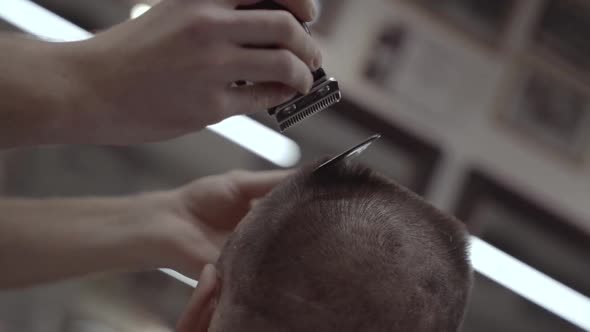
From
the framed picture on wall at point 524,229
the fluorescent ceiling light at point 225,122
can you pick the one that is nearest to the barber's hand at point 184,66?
the fluorescent ceiling light at point 225,122

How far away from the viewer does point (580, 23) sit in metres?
2.44

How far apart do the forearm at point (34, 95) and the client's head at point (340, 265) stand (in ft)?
1.09

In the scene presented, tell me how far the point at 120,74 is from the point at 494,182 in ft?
5.80

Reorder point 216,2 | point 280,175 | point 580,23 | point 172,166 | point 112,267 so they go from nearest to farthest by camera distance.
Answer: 1. point 216,2
2. point 280,175
3. point 112,267
4. point 172,166
5. point 580,23

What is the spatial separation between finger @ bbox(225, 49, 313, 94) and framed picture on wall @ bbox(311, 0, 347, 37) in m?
1.48

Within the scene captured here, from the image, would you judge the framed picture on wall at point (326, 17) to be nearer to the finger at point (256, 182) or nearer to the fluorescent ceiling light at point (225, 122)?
the fluorescent ceiling light at point (225, 122)

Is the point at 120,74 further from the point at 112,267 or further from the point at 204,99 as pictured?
the point at 112,267

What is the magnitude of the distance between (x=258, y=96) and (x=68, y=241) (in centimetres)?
75

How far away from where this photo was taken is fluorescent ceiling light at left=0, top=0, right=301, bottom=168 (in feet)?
6.51

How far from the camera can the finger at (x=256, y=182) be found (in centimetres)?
129

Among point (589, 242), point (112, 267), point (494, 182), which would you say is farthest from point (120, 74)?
point (589, 242)

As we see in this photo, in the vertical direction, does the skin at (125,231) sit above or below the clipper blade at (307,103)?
below

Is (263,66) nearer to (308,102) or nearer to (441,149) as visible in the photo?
(308,102)

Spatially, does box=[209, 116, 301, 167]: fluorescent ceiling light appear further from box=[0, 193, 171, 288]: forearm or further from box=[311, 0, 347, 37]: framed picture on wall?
box=[0, 193, 171, 288]: forearm
